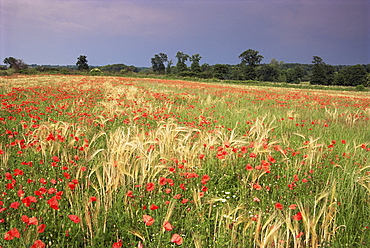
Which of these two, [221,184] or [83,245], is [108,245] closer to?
[83,245]

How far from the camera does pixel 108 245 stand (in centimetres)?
182

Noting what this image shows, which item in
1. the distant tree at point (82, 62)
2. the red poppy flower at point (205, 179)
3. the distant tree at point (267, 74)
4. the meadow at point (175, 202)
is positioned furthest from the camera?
the distant tree at point (267, 74)

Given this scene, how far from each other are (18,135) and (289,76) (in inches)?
4316

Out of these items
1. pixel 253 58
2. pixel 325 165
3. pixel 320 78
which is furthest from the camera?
pixel 253 58

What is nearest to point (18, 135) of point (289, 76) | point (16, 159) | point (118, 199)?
point (16, 159)

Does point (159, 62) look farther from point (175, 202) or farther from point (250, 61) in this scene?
point (175, 202)

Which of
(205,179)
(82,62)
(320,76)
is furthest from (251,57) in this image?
(205,179)

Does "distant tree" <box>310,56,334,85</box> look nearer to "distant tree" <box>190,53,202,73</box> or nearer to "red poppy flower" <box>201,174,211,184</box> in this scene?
"distant tree" <box>190,53,202,73</box>

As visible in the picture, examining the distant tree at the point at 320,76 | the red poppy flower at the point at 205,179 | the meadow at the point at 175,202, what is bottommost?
the meadow at the point at 175,202

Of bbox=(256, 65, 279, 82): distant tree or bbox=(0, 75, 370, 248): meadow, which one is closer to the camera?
bbox=(0, 75, 370, 248): meadow

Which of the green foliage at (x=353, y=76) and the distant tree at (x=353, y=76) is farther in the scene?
the distant tree at (x=353, y=76)

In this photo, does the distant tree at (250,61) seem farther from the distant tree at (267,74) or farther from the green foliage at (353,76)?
the green foliage at (353,76)

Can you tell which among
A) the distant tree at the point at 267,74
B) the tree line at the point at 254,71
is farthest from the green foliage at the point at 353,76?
the distant tree at the point at 267,74

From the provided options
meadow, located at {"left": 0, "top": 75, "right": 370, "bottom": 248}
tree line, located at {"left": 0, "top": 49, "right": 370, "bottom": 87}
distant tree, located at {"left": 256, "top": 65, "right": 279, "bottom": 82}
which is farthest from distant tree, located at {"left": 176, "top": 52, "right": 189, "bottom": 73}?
meadow, located at {"left": 0, "top": 75, "right": 370, "bottom": 248}
